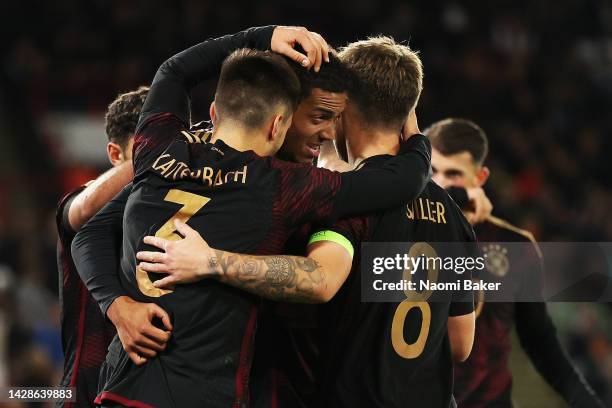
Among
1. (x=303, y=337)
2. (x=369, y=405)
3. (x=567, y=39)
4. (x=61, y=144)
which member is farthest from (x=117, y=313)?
(x=567, y=39)

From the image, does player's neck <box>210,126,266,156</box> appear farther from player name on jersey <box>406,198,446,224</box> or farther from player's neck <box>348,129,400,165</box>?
player name on jersey <box>406,198,446,224</box>

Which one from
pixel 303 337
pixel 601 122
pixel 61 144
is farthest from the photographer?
pixel 601 122

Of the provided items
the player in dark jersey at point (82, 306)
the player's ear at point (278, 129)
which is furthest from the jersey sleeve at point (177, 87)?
the player in dark jersey at point (82, 306)

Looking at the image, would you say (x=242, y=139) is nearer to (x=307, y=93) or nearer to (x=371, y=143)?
(x=307, y=93)

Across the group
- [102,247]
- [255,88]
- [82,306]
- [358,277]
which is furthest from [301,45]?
[82,306]

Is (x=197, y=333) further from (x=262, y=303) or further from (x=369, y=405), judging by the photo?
(x=369, y=405)

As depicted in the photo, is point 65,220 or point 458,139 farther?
point 458,139

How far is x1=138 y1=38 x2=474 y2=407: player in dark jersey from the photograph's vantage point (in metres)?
2.69

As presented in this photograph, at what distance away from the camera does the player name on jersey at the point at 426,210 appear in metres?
3.02

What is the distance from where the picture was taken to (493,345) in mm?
4070

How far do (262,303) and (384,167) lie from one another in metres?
0.55

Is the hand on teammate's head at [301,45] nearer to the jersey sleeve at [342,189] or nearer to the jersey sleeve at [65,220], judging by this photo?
the jersey sleeve at [342,189]

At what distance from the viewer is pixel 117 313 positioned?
2.75 meters

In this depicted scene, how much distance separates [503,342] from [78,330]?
1.79m
